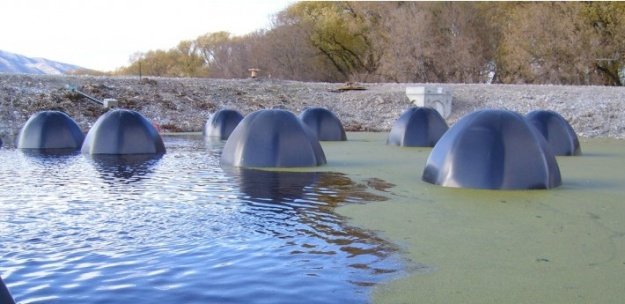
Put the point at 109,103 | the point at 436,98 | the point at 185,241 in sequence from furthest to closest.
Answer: the point at 436,98
the point at 109,103
the point at 185,241

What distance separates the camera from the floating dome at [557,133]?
54.1ft

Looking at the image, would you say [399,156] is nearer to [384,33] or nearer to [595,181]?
[595,181]

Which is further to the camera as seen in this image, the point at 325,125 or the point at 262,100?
the point at 262,100

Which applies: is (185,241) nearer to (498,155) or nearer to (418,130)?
(498,155)

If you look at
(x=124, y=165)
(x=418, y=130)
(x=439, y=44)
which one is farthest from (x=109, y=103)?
(x=439, y=44)

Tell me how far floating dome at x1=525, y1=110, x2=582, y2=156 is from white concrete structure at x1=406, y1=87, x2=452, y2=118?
13.5 metres

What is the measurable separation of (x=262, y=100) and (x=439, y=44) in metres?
21.1

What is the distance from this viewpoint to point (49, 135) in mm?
17234

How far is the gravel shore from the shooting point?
2605 cm

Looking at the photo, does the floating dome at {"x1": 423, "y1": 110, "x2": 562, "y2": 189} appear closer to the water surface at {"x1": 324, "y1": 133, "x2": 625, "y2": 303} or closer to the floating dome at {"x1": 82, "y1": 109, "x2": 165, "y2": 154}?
the water surface at {"x1": 324, "y1": 133, "x2": 625, "y2": 303}

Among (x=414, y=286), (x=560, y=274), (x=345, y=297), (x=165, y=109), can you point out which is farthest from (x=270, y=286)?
(x=165, y=109)

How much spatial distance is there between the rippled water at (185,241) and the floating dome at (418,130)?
7.89 metres

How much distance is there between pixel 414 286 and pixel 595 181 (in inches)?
295

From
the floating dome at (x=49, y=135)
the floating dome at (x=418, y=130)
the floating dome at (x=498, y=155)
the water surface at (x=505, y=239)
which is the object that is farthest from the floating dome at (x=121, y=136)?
the floating dome at (x=498, y=155)
